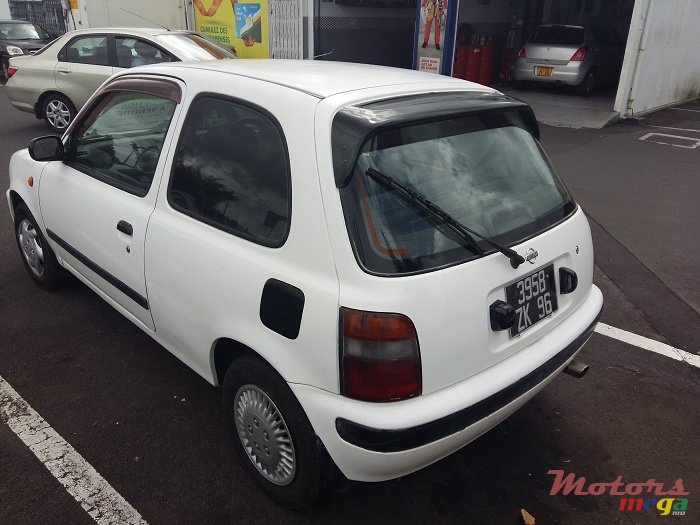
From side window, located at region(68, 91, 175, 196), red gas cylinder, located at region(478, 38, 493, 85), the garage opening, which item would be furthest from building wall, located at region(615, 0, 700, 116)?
side window, located at region(68, 91, 175, 196)

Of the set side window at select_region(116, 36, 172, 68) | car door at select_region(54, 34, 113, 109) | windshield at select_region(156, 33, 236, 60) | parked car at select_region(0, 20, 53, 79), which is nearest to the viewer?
windshield at select_region(156, 33, 236, 60)

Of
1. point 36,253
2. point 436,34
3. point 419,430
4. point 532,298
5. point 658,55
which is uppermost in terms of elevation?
point 436,34

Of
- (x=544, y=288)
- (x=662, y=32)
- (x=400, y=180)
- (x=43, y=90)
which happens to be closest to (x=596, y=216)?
(x=544, y=288)

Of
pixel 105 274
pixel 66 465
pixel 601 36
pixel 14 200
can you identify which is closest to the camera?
pixel 66 465

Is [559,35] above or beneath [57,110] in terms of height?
above

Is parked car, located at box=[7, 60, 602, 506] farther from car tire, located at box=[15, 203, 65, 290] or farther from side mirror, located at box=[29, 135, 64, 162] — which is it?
car tire, located at box=[15, 203, 65, 290]

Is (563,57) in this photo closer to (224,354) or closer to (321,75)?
(321,75)

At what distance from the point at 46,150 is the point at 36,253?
105 centimetres

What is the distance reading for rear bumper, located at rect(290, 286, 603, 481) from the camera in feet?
6.54

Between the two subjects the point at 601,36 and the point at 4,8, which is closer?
the point at 601,36

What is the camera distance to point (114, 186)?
3098mm

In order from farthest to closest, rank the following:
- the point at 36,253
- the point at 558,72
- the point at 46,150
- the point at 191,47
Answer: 1. the point at 558,72
2. the point at 191,47
3. the point at 36,253
4. the point at 46,150

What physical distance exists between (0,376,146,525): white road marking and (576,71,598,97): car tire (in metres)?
13.9

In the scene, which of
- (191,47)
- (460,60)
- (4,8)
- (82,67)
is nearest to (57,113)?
(82,67)
